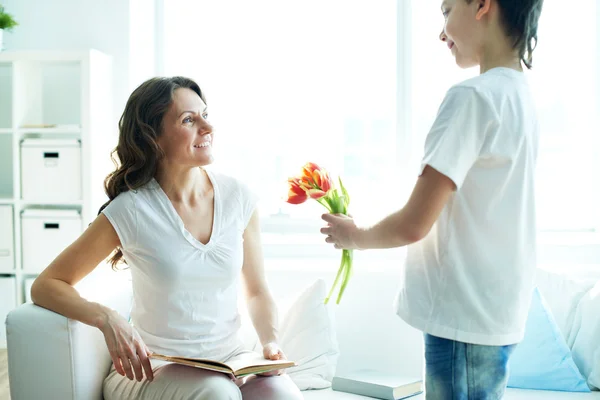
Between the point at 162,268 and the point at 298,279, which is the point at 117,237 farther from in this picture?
the point at 298,279

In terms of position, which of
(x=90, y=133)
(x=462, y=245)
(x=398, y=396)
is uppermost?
(x=90, y=133)

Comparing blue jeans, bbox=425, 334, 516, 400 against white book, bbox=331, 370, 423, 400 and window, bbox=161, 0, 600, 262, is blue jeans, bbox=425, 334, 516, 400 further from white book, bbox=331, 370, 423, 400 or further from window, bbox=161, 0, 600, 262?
window, bbox=161, 0, 600, 262

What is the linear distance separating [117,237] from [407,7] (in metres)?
2.20

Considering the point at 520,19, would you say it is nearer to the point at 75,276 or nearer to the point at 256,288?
the point at 256,288

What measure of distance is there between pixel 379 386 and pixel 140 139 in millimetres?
1161

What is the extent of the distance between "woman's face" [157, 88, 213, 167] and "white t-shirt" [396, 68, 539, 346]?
895 mm

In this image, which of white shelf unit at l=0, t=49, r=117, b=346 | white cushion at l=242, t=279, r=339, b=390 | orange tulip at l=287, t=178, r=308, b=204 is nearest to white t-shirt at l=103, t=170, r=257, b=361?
orange tulip at l=287, t=178, r=308, b=204

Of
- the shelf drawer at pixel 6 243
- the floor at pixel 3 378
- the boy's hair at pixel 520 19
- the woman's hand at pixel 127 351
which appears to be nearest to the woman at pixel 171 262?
the woman's hand at pixel 127 351

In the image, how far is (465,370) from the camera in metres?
1.26

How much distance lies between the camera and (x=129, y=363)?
168cm

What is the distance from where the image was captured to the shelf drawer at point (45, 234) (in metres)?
3.21

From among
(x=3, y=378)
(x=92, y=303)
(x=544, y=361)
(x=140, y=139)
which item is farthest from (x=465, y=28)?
(x=3, y=378)

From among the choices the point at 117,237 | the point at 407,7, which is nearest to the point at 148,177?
the point at 117,237

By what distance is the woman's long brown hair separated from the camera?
1947 mm
